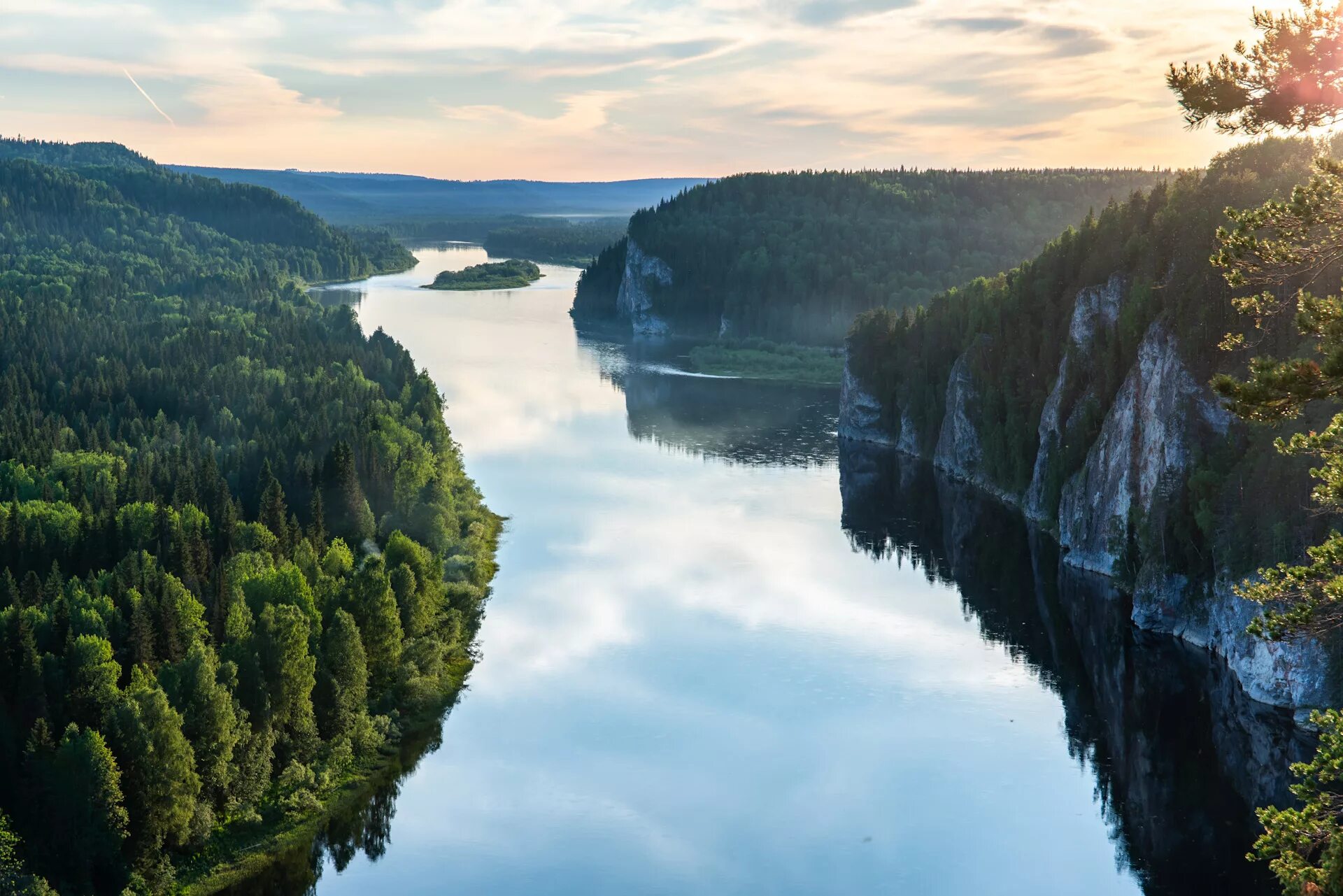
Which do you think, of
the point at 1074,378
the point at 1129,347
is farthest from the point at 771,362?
the point at 1129,347

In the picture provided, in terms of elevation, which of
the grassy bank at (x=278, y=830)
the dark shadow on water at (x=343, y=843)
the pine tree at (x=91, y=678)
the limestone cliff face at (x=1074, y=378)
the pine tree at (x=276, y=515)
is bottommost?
the dark shadow on water at (x=343, y=843)

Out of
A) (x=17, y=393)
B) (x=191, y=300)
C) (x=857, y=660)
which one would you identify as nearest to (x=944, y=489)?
(x=857, y=660)

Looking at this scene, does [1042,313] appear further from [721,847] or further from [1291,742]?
[721,847]

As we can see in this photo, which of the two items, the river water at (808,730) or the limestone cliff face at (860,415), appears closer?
the river water at (808,730)

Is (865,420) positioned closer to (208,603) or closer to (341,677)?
(208,603)

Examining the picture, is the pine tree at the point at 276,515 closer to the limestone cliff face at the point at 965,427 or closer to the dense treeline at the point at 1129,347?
the dense treeline at the point at 1129,347

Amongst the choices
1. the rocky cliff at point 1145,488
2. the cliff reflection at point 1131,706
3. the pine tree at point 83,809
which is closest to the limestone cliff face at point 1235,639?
the rocky cliff at point 1145,488
